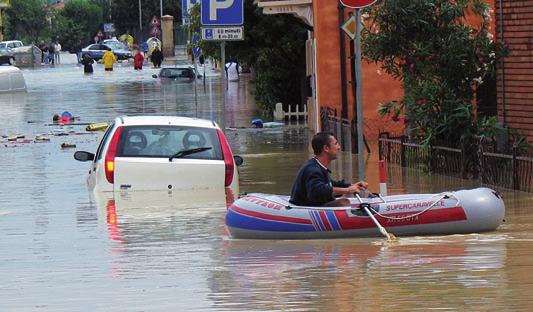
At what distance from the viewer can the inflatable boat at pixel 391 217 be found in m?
13.3

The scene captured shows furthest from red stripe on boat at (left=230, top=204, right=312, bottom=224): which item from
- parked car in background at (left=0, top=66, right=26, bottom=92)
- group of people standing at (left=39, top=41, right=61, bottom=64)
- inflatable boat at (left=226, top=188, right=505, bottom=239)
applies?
group of people standing at (left=39, top=41, right=61, bottom=64)

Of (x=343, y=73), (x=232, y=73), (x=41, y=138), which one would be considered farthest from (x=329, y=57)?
(x=232, y=73)

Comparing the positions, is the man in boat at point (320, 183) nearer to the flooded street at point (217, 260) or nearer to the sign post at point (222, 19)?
the flooded street at point (217, 260)

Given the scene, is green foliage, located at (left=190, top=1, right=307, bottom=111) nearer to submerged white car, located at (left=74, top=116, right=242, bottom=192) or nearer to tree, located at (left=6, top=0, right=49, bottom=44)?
submerged white car, located at (left=74, top=116, right=242, bottom=192)

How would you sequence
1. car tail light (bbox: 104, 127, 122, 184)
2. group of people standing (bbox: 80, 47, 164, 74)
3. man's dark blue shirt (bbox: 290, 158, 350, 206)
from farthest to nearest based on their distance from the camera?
group of people standing (bbox: 80, 47, 164, 74) < car tail light (bbox: 104, 127, 122, 184) < man's dark blue shirt (bbox: 290, 158, 350, 206)

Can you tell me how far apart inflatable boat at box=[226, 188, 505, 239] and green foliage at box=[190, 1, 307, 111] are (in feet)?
82.0

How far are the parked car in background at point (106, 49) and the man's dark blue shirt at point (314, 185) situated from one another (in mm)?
85189

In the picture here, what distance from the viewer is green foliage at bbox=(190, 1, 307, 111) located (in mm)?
38750

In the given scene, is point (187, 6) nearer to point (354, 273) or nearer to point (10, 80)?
point (10, 80)

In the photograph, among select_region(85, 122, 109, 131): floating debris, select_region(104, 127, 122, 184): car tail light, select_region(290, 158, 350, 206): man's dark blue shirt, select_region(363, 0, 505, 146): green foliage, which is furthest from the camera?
select_region(85, 122, 109, 131): floating debris

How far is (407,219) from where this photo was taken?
1330 cm

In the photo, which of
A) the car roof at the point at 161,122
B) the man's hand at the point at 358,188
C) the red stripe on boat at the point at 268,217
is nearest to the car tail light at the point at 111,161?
the car roof at the point at 161,122

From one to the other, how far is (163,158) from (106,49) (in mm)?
83092

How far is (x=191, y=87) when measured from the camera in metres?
58.5
